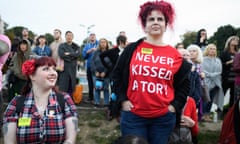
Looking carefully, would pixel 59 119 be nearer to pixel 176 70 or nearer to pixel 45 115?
pixel 45 115

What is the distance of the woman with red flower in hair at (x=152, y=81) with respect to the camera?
10.2 feet

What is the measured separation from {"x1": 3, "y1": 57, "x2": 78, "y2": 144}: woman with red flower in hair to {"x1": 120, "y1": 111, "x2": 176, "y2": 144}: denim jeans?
1.83 feet

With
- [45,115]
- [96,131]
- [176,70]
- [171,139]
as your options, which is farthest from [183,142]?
[96,131]

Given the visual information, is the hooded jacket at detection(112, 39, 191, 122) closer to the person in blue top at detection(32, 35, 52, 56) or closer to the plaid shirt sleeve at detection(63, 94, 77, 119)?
the plaid shirt sleeve at detection(63, 94, 77, 119)

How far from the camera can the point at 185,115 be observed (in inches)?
161

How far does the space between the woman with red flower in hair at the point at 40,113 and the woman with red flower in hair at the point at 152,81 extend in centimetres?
55

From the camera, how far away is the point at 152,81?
10.2 feet

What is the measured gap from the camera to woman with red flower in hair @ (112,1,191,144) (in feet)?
10.2

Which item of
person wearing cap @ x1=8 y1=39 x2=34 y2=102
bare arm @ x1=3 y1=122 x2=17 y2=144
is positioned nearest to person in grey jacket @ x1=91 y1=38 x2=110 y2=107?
person wearing cap @ x1=8 y1=39 x2=34 y2=102

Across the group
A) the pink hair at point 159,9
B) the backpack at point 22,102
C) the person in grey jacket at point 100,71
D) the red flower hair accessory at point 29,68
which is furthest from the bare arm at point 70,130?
the person in grey jacket at point 100,71

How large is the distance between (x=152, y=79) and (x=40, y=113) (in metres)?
1.11

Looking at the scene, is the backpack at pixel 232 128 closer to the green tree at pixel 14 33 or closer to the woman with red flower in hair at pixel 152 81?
the woman with red flower in hair at pixel 152 81

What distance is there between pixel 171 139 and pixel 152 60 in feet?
3.65

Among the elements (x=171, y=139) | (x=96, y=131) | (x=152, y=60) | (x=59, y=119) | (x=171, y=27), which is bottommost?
(x=96, y=131)
